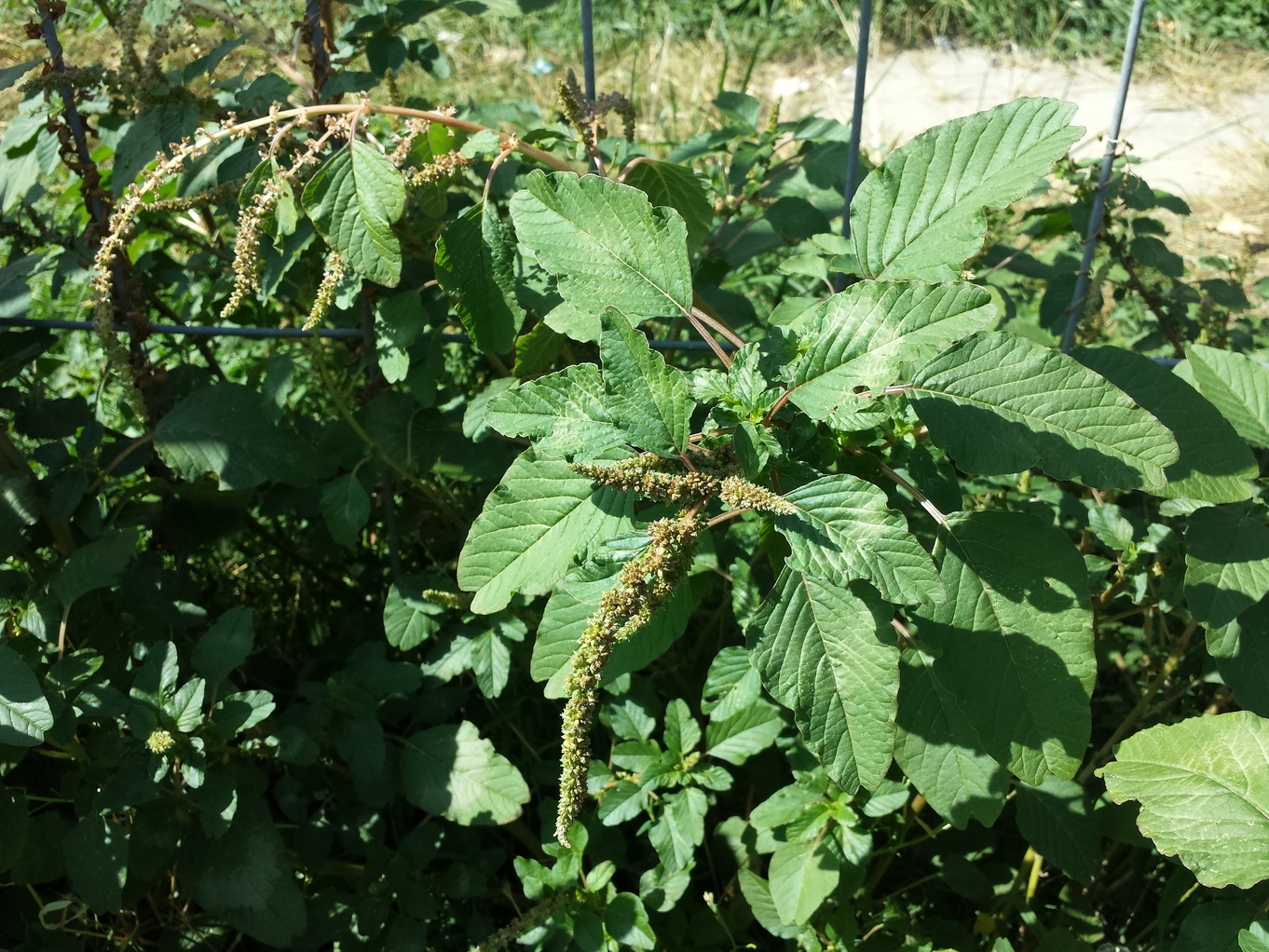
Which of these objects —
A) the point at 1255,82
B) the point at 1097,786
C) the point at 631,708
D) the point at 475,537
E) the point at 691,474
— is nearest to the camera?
the point at 691,474

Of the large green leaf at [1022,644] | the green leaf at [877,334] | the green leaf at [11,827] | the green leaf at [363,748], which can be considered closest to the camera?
the green leaf at [877,334]

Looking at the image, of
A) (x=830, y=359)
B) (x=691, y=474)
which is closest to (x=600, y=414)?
(x=691, y=474)

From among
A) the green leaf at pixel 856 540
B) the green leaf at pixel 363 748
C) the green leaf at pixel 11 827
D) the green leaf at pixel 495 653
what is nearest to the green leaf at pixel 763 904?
the green leaf at pixel 495 653

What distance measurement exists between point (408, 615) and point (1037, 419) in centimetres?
104

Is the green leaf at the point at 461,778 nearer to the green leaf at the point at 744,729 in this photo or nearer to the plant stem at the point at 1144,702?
the green leaf at the point at 744,729

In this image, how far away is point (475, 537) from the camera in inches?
46.8

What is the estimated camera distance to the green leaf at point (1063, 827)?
1471mm

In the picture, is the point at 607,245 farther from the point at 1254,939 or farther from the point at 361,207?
the point at 1254,939

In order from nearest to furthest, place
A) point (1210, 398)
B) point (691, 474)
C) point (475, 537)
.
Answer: point (691, 474)
point (475, 537)
point (1210, 398)

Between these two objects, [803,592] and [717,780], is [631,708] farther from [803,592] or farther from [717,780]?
[803,592]

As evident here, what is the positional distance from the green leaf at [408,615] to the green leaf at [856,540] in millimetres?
801

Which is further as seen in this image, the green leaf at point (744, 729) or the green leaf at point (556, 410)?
the green leaf at point (744, 729)

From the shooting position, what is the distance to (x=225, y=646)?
1.51m

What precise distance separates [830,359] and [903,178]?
0.97 feet
